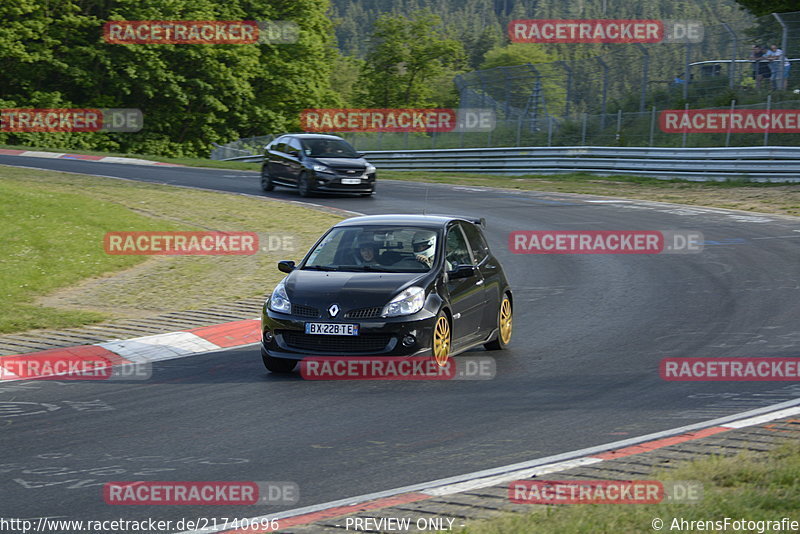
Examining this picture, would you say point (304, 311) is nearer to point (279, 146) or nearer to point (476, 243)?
point (476, 243)

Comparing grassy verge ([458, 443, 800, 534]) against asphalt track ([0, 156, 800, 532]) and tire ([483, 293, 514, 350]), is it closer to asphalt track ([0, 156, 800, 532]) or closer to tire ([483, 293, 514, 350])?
asphalt track ([0, 156, 800, 532])

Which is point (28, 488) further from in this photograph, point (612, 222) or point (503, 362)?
point (612, 222)

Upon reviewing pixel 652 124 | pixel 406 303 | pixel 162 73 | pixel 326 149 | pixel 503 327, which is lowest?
pixel 503 327

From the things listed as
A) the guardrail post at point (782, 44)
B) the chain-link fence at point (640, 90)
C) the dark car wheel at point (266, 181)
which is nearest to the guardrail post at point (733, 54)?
the chain-link fence at point (640, 90)

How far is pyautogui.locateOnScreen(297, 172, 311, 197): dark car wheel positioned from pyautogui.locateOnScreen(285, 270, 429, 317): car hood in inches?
717

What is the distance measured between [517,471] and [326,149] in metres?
23.1

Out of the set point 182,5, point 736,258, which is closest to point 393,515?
point 736,258

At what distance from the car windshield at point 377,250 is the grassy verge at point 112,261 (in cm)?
353

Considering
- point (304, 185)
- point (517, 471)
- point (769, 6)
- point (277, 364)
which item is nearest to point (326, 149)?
point (304, 185)

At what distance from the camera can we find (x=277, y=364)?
9883 mm

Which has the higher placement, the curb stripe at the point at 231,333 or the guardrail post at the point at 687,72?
the guardrail post at the point at 687,72

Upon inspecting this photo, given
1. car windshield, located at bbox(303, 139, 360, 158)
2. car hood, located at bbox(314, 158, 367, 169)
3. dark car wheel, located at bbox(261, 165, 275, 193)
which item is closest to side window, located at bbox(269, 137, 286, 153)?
dark car wheel, located at bbox(261, 165, 275, 193)

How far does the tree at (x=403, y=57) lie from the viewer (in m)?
84.4

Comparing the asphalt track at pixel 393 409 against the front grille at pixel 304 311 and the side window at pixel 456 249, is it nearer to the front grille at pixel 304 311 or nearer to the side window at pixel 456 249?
the front grille at pixel 304 311
